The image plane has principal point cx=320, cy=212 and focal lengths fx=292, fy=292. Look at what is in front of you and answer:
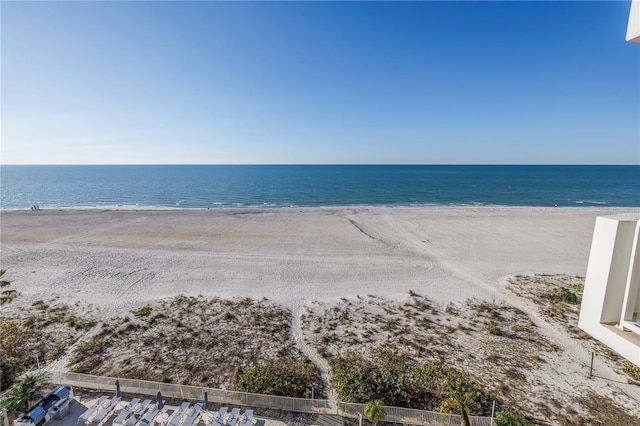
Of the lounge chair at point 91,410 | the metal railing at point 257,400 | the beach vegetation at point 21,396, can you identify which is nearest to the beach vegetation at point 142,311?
the metal railing at point 257,400

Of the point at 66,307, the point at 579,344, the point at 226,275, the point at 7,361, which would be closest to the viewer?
the point at 7,361

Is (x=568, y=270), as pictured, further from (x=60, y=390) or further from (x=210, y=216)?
(x=210, y=216)

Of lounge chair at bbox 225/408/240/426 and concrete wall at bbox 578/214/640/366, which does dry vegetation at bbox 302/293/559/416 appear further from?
lounge chair at bbox 225/408/240/426

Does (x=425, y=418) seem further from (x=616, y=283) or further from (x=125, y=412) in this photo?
(x=125, y=412)

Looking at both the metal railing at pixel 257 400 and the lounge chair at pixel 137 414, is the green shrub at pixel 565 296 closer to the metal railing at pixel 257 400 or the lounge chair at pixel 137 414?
the metal railing at pixel 257 400

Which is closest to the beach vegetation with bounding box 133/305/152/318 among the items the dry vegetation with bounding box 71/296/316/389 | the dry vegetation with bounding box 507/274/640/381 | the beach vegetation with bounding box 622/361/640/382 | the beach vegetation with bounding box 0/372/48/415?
the dry vegetation with bounding box 71/296/316/389

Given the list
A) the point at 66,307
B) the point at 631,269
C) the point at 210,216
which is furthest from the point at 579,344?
the point at 210,216

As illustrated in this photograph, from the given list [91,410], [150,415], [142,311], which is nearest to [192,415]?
[150,415]
